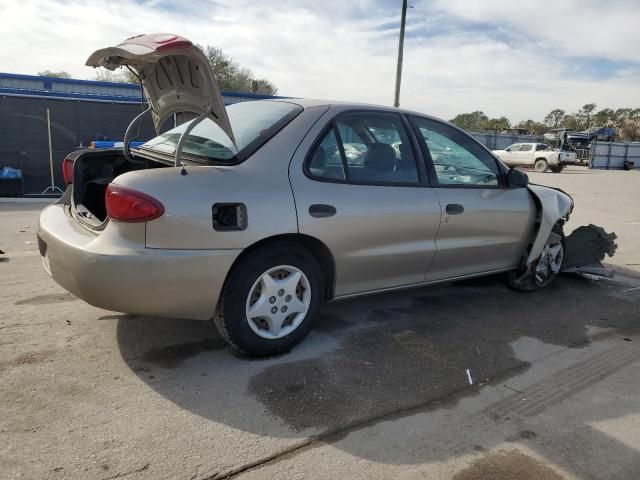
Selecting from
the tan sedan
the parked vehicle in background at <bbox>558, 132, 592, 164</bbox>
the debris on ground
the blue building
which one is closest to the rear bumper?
the tan sedan

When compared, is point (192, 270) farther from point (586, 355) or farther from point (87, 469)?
point (586, 355)

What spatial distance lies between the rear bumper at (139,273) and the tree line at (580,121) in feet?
207

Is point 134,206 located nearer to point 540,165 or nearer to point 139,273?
point 139,273

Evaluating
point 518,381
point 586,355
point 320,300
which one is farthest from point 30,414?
point 586,355

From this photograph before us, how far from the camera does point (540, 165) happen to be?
31.1 metres

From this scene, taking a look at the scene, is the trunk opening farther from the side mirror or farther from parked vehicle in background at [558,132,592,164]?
parked vehicle in background at [558,132,592,164]

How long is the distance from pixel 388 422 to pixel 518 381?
3.38ft

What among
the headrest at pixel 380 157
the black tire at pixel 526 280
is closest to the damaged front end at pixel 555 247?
the black tire at pixel 526 280

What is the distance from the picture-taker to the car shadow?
274 cm

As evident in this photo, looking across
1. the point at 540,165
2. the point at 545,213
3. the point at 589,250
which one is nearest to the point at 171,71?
the point at 545,213

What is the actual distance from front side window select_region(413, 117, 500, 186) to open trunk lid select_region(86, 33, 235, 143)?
5.35 feet

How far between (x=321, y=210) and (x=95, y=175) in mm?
1894

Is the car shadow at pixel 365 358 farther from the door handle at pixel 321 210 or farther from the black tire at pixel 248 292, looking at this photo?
the door handle at pixel 321 210

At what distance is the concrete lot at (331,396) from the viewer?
233 centimetres
